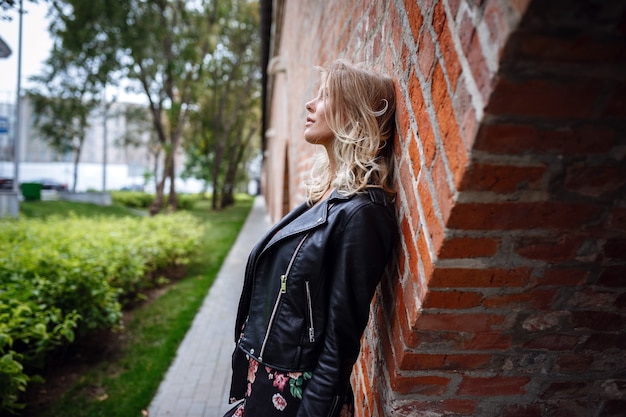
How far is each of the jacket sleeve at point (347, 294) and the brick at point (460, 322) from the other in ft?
0.65

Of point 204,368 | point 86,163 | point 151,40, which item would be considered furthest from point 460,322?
point 86,163

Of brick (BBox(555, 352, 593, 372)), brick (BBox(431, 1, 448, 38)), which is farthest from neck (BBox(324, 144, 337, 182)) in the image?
brick (BBox(555, 352, 593, 372))

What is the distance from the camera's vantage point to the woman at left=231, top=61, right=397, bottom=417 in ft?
4.10

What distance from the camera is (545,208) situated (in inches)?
37.1

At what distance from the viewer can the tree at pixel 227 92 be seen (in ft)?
52.8

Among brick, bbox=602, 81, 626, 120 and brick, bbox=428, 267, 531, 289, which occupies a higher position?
brick, bbox=602, 81, 626, 120

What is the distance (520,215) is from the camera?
95 centimetres

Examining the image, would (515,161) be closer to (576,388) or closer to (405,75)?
(405,75)

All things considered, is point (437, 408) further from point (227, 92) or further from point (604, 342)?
point (227, 92)

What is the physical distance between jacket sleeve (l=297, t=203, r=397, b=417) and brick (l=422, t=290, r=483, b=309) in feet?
0.66

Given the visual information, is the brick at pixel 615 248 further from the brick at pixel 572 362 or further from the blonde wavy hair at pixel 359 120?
the blonde wavy hair at pixel 359 120

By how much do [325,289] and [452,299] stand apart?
0.43m

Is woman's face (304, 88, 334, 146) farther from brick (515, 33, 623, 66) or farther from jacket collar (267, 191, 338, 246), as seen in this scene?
brick (515, 33, 623, 66)

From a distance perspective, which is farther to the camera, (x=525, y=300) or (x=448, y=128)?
(x=525, y=300)
